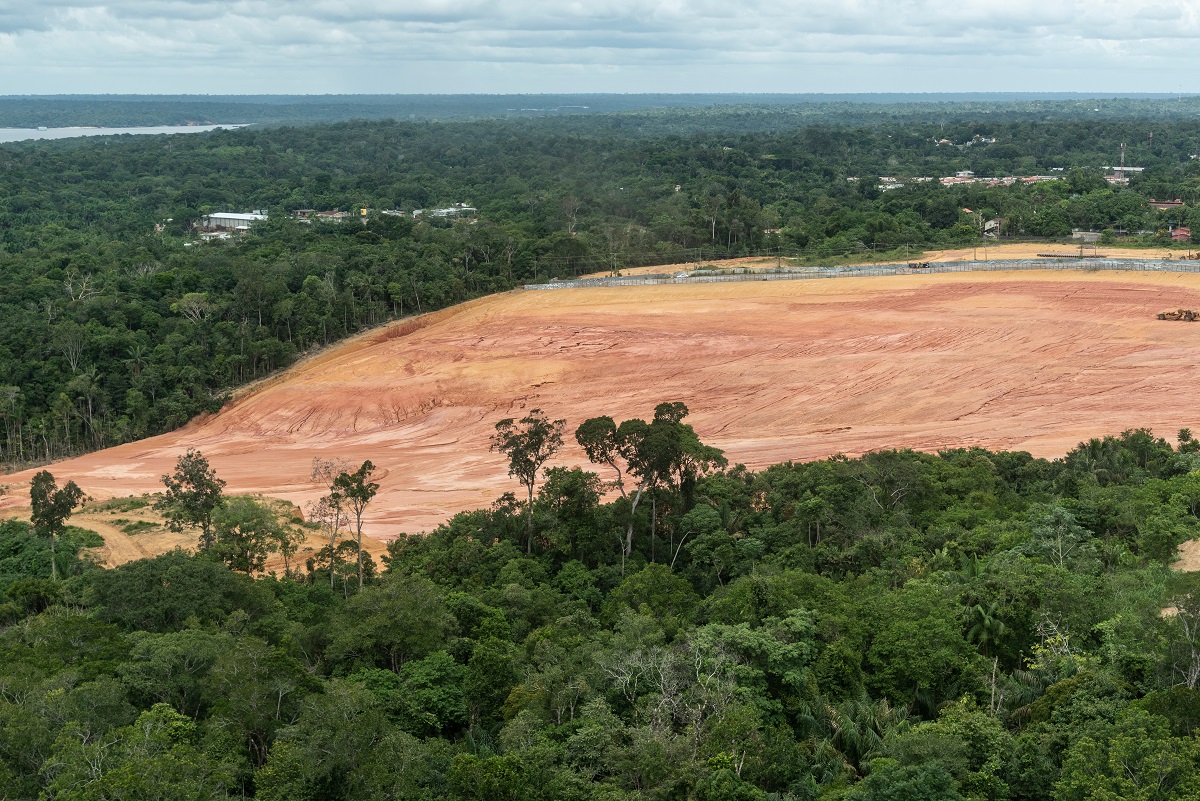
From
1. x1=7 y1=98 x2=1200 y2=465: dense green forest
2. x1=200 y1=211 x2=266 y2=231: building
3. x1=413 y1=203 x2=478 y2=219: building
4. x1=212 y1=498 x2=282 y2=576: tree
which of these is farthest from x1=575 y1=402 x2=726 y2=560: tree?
x1=200 y1=211 x2=266 y2=231: building

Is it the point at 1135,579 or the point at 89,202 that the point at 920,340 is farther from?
the point at 89,202

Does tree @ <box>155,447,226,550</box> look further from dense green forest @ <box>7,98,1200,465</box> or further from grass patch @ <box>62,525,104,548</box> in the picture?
dense green forest @ <box>7,98,1200,465</box>

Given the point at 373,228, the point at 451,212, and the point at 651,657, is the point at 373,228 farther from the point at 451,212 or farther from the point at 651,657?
the point at 651,657

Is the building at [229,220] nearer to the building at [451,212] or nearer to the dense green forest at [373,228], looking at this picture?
the dense green forest at [373,228]

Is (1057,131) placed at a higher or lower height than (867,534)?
higher

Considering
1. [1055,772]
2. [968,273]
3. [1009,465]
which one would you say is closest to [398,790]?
[1055,772]

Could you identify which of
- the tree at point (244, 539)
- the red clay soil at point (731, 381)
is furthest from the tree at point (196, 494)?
the red clay soil at point (731, 381)

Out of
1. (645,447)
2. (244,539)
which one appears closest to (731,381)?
(645,447)
